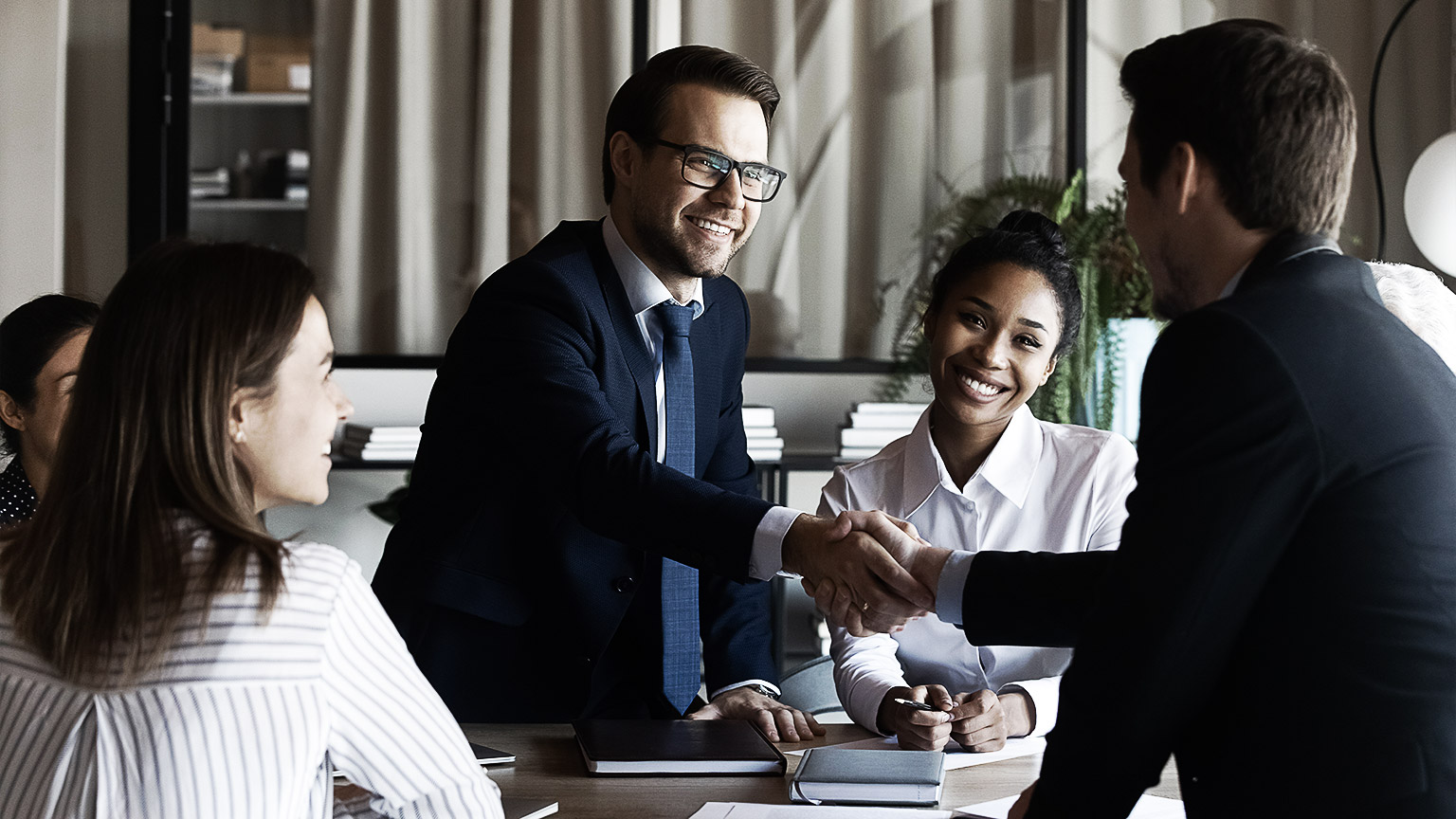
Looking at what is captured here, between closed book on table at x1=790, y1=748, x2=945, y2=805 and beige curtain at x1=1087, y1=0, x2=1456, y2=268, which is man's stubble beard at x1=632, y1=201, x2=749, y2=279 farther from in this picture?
beige curtain at x1=1087, y1=0, x2=1456, y2=268

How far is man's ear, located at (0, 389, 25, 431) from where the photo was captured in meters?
2.25

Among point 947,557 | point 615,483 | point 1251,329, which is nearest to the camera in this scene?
point 1251,329

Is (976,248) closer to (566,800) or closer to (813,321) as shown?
(566,800)

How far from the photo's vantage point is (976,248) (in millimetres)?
2219

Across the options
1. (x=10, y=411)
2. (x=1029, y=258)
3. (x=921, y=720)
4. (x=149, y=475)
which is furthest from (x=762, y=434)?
(x=149, y=475)

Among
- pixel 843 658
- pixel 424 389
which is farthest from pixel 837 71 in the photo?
pixel 843 658

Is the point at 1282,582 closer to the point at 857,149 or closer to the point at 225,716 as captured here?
the point at 225,716

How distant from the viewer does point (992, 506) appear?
2156mm

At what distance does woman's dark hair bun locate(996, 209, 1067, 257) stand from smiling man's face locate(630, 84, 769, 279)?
1.56ft

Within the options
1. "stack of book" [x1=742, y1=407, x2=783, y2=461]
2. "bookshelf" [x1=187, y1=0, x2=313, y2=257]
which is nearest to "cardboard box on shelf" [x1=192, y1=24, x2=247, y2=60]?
"bookshelf" [x1=187, y1=0, x2=313, y2=257]

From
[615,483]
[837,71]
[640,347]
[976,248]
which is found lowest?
[615,483]

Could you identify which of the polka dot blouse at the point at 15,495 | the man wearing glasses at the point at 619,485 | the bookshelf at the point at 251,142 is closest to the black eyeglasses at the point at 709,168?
the man wearing glasses at the point at 619,485

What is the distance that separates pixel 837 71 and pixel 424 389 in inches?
66.0

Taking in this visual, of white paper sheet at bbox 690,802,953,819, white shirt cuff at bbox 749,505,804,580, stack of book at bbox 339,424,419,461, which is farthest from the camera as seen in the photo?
stack of book at bbox 339,424,419,461
